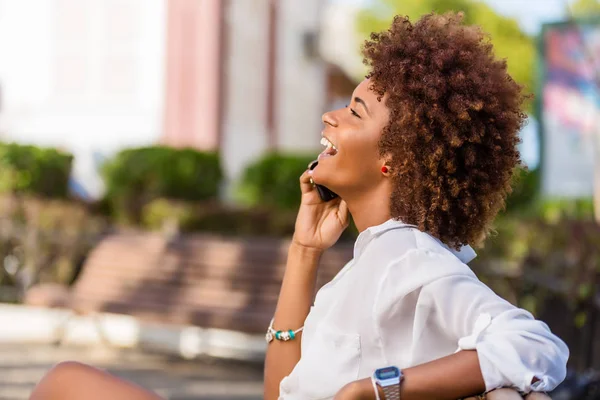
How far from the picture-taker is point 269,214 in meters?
9.26

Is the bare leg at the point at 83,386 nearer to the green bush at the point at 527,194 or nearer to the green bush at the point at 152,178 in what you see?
the green bush at the point at 152,178

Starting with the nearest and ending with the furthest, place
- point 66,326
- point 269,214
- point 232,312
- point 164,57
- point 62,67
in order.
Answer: point 232,312, point 66,326, point 269,214, point 164,57, point 62,67

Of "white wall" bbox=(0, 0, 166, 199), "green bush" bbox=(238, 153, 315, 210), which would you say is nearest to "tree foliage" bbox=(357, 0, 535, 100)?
"white wall" bbox=(0, 0, 166, 199)

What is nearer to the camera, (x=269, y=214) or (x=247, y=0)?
(x=269, y=214)

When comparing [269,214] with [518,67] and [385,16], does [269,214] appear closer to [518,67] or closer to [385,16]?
[385,16]

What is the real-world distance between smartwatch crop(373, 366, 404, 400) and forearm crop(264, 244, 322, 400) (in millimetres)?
754

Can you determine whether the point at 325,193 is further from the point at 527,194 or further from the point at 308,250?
the point at 527,194

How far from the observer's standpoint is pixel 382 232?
6.78 feet

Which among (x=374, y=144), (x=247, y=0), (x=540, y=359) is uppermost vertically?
(x=247, y=0)

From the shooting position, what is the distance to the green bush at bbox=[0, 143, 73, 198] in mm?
11414

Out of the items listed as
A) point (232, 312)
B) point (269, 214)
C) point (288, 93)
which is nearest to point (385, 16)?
point (288, 93)

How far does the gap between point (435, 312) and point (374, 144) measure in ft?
1.49

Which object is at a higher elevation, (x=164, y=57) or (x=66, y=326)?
(x=164, y=57)

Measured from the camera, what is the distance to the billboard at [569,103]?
47.8 feet
